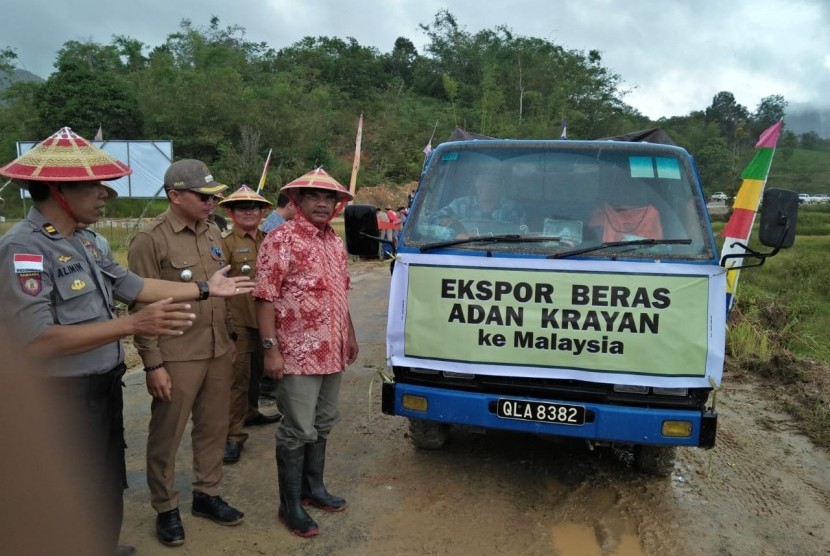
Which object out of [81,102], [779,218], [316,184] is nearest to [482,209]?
[316,184]

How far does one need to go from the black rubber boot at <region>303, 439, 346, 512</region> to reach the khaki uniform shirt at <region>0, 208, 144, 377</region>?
1.20 meters

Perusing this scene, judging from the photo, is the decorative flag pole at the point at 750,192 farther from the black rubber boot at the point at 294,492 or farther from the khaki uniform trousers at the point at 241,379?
the black rubber boot at the point at 294,492

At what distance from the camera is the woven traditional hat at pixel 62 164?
236cm

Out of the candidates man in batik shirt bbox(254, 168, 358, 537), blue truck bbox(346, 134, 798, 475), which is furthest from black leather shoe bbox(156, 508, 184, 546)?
blue truck bbox(346, 134, 798, 475)

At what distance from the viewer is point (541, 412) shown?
137 inches

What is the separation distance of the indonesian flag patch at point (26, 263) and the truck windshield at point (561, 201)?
6.59ft

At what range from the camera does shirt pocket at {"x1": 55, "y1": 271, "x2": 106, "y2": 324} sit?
241 centimetres

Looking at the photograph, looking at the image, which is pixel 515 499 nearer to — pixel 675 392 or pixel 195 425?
pixel 675 392

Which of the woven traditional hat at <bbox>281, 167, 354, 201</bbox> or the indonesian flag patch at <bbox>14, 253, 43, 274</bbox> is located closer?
the indonesian flag patch at <bbox>14, 253, 43, 274</bbox>

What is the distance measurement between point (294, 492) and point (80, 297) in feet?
4.89

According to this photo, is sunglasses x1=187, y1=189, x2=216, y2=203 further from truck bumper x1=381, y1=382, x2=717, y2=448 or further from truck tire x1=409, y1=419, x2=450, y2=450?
truck tire x1=409, y1=419, x2=450, y2=450

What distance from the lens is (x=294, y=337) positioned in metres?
3.21

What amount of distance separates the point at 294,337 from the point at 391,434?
1.83 meters

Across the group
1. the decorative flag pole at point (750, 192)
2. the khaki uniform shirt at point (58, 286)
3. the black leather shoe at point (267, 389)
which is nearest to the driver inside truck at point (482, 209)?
the khaki uniform shirt at point (58, 286)
